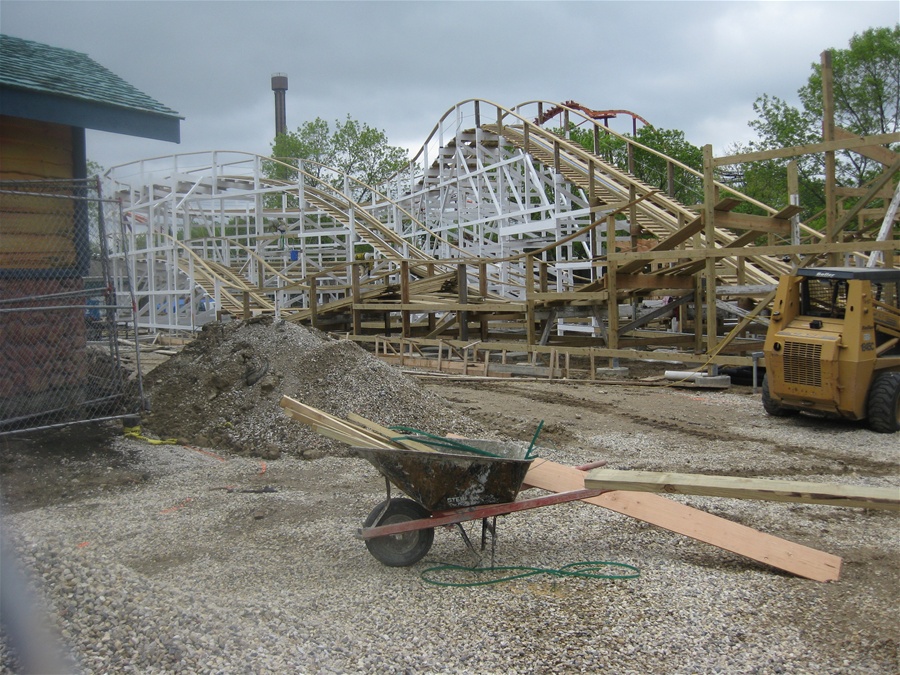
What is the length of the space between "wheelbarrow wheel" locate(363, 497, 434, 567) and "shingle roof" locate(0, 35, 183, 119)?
5.76 meters

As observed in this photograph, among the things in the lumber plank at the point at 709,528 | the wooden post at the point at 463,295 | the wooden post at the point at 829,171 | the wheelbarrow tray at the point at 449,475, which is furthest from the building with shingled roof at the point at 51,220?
the wooden post at the point at 829,171

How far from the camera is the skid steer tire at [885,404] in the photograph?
836 centimetres

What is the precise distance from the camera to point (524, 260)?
19.9m

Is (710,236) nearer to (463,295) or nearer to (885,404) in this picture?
(885,404)

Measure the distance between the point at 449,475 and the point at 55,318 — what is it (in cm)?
601

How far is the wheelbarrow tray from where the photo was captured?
438cm

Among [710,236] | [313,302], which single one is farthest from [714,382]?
[313,302]

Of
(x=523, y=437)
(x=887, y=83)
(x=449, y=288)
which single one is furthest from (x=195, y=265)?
(x=887, y=83)

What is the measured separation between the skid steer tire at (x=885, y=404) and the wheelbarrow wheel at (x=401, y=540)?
239 inches

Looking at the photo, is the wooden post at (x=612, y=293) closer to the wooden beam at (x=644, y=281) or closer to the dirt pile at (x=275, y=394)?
the wooden beam at (x=644, y=281)

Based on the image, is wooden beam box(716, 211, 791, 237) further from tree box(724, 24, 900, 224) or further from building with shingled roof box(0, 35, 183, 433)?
tree box(724, 24, 900, 224)

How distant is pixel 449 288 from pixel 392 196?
14.2 m

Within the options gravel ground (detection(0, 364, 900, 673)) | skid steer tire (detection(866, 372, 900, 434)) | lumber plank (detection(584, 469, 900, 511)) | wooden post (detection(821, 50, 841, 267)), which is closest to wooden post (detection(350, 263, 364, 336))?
wooden post (detection(821, 50, 841, 267))

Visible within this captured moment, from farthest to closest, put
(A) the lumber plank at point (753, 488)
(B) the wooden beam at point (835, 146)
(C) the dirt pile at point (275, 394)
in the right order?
(B) the wooden beam at point (835, 146)
(C) the dirt pile at point (275, 394)
(A) the lumber plank at point (753, 488)
